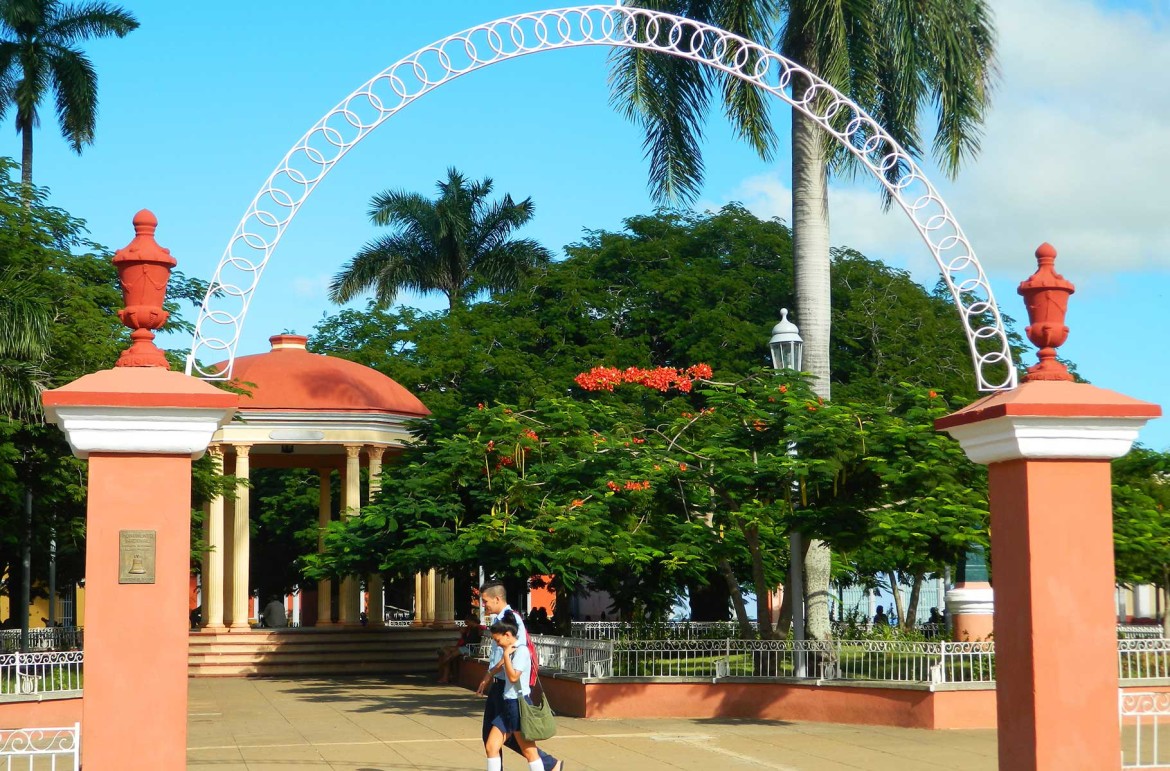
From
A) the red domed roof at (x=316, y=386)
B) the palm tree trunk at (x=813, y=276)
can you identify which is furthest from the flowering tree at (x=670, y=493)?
the red domed roof at (x=316, y=386)

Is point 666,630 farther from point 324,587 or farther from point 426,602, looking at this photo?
point 324,587

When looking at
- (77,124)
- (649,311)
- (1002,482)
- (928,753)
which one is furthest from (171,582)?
(77,124)

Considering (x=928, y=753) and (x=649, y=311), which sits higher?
(x=649, y=311)

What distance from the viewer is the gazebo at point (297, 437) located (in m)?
29.1

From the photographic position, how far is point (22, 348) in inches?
648

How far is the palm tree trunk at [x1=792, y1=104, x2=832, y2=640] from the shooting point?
Answer: 17.7 metres

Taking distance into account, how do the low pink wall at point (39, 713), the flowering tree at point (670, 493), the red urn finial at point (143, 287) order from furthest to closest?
the low pink wall at point (39, 713)
the flowering tree at point (670, 493)
the red urn finial at point (143, 287)

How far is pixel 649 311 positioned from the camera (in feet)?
107

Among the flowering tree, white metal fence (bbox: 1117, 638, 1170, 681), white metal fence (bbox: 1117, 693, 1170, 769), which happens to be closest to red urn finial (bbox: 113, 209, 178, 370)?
the flowering tree

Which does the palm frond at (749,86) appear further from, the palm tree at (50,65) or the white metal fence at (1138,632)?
the palm tree at (50,65)

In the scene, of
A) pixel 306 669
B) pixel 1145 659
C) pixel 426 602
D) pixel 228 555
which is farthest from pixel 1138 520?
pixel 228 555

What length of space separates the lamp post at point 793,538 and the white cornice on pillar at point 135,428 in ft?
30.9

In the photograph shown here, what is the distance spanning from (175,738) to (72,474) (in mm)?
13209

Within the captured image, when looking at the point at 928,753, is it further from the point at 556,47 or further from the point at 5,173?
the point at 5,173
